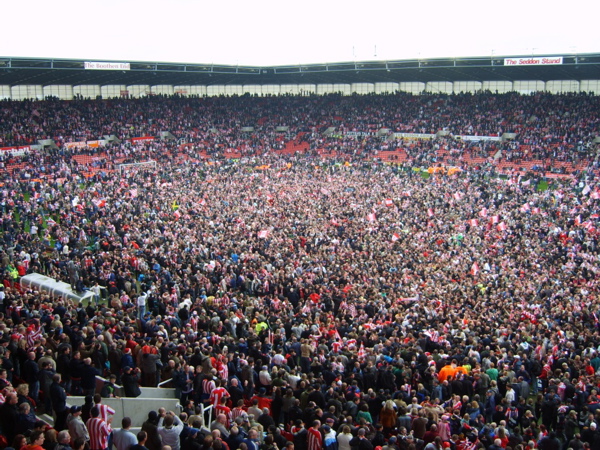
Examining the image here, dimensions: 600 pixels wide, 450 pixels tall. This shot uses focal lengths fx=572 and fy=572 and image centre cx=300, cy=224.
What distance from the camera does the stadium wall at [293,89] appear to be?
5203 cm

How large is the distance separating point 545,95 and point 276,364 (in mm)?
47314

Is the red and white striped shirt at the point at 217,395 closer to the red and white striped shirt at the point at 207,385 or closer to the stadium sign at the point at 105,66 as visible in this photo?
the red and white striped shirt at the point at 207,385

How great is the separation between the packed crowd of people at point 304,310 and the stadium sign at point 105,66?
39.5ft

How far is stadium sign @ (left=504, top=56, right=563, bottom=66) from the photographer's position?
43.8 meters

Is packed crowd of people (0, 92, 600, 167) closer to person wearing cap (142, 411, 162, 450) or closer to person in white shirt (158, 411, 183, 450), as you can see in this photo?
person in white shirt (158, 411, 183, 450)

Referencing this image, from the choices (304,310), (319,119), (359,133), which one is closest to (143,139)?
(319,119)

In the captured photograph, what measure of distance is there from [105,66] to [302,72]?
730 inches

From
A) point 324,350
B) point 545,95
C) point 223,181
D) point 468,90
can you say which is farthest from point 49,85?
point 324,350

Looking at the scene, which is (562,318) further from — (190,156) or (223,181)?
(190,156)

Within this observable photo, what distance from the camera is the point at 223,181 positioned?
36.0m

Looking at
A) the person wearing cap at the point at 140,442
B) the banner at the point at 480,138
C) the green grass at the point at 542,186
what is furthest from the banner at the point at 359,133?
the person wearing cap at the point at 140,442

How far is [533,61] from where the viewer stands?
44656 mm

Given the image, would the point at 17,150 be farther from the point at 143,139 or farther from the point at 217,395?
the point at 217,395

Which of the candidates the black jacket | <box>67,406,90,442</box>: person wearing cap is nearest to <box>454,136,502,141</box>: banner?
the black jacket
